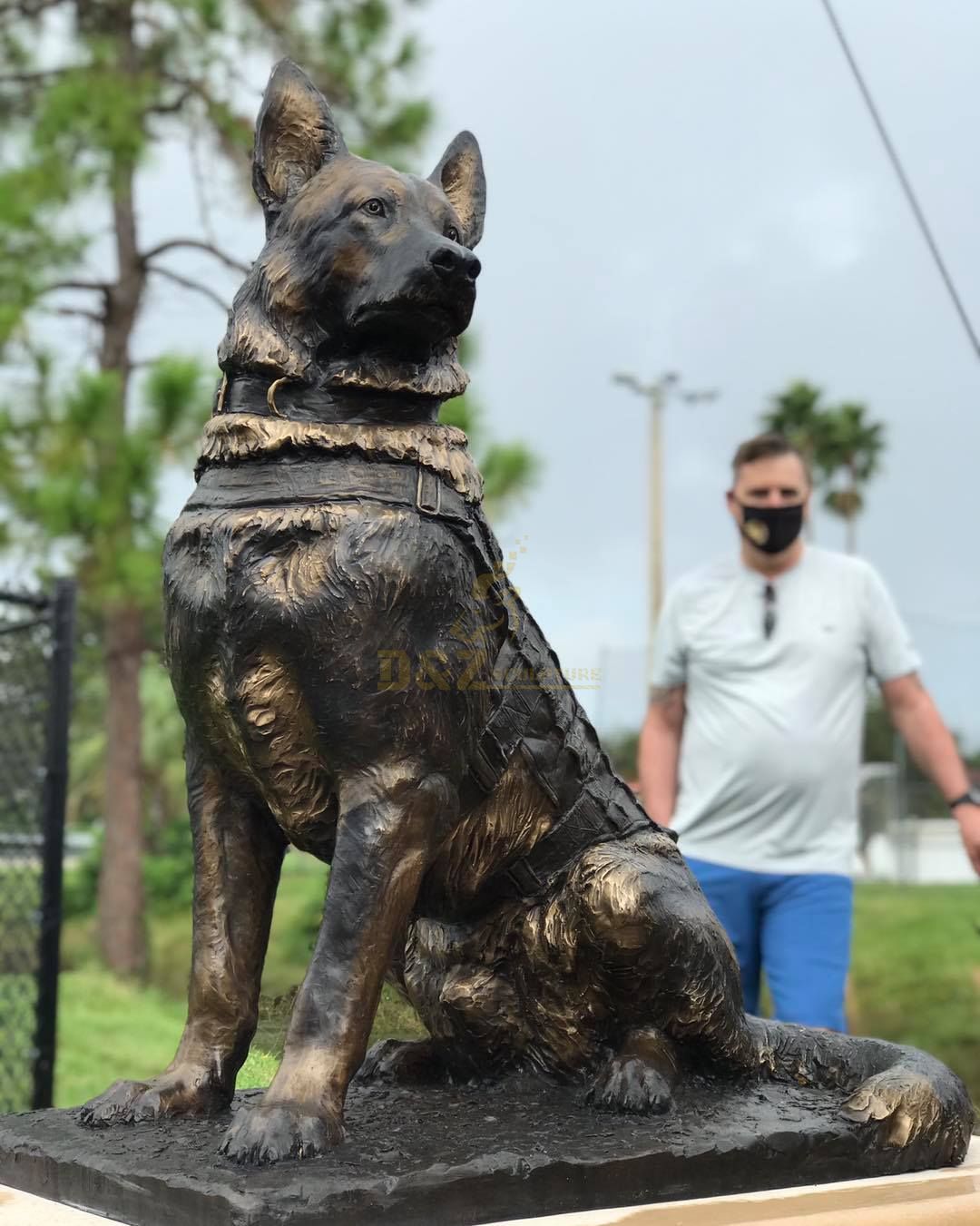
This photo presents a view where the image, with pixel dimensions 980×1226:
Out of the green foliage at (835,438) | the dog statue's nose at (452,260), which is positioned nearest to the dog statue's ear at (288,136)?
the dog statue's nose at (452,260)

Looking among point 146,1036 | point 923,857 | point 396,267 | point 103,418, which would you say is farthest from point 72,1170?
point 923,857

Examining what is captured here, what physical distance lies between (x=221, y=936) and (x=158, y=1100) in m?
0.29

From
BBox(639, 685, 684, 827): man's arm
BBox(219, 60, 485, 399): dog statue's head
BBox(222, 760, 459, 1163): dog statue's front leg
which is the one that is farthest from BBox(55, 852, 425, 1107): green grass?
BBox(219, 60, 485, 399): dog statue's head

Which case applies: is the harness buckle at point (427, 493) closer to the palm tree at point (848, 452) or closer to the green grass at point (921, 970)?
the green grass at point (921, 970)

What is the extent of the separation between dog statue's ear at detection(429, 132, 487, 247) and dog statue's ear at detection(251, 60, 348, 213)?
0.25m

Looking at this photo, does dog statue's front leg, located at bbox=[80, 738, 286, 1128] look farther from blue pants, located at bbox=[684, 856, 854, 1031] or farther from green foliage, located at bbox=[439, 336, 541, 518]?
green foliage, located at bbox=[439, 336, 541, 518]

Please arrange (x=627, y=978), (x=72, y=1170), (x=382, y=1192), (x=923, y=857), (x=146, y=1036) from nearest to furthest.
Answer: (x=382, y=1192) < (x=72, y=1170) < (x=627, y=978) < (x=146, y=1036) < (x=923, y=857)

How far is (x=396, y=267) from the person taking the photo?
239 cm

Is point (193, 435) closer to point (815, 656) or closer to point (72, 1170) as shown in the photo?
point (815, 656)

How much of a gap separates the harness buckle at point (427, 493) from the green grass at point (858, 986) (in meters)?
4.40

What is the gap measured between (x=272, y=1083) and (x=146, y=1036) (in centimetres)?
789

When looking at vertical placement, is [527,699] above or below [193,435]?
below

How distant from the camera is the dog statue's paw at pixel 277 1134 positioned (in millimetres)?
2148

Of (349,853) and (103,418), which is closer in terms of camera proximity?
(349,853)
